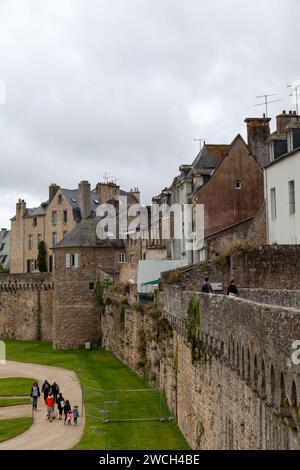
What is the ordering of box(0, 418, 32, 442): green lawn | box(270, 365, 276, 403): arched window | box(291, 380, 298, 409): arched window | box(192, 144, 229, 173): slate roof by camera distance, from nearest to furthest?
box(291, 380, 298, 409): arched window, box(270, 365, 276, 403): arched window, box(0, 418, 32, 442): green lawn, box(192, 144, 229, 173): slate roof

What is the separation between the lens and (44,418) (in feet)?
98.0

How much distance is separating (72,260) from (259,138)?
704 inches

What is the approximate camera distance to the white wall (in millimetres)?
30531

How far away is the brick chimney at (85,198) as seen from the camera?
70.3m

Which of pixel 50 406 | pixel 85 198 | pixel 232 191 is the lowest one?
pixel 50 406

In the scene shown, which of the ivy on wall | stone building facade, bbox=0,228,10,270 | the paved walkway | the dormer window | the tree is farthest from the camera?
stone building facade, bbox=0,228,10,270

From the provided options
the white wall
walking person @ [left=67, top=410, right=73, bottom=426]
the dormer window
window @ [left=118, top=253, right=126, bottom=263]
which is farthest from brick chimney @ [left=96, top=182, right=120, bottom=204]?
walking person @ [left=67, top=410, right=73, bottom=426]

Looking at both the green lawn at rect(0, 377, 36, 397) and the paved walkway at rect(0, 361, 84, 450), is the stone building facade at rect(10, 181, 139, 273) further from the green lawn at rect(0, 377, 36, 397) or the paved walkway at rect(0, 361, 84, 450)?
the green lawn at rect(0, 377, 36, 397)

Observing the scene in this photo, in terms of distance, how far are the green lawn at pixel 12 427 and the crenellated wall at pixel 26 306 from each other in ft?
101

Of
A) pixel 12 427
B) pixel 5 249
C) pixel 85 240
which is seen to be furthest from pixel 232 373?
pixel 5 249

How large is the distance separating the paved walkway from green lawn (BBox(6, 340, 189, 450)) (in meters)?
0.54

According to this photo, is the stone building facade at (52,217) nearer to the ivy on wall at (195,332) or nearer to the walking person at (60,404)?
the walking person at (60,404)

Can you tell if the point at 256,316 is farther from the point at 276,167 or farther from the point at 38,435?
the point at 276,167

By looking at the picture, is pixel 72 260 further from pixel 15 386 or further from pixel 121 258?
pixel 15 386
